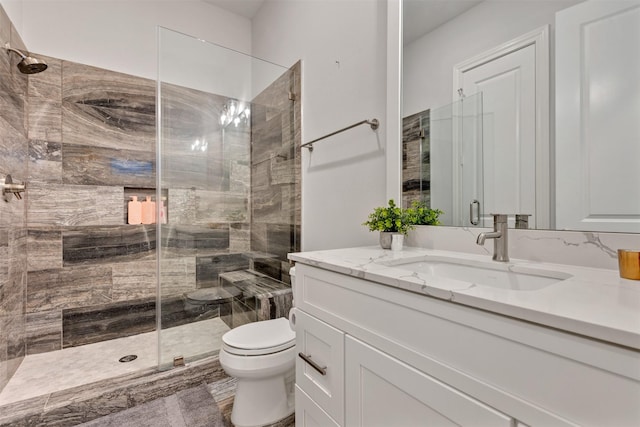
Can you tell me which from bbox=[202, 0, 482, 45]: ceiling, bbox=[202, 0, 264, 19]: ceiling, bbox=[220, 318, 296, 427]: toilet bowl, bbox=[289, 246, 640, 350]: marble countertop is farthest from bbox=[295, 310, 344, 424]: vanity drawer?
bbox=[202, 0, 264, 19]: ceiling

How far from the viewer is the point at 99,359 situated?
79.0 inches

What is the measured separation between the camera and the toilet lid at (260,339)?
144cm

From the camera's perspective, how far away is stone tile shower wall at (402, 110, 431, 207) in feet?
4.36

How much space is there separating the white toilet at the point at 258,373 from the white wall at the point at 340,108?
27.1 inches

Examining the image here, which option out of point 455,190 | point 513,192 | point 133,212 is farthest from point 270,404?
point 133,212

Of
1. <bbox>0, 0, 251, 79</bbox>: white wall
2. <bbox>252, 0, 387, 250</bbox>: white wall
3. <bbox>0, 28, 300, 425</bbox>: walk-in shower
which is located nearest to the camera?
<bbox>252, 0, 387, 250</bbox>: white wall

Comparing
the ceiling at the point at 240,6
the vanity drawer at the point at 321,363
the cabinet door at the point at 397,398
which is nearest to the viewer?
the cabinet door at the point at 397,398

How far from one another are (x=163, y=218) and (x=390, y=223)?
5.29ft

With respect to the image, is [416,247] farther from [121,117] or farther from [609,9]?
[121,117]

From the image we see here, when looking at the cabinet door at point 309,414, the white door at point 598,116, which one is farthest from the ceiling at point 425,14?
the cabinet door at point 309,414

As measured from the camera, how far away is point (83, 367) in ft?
6.23

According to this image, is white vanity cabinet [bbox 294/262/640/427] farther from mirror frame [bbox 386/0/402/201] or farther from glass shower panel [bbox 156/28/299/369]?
glass shower panel [bbox 156/28/299/369]

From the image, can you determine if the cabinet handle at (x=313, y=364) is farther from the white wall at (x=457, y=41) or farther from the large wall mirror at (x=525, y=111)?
the white wall at (x=457, y=41)

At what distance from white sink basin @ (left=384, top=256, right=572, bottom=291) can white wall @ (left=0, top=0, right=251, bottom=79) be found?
8.84 ft
